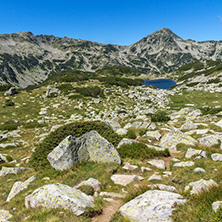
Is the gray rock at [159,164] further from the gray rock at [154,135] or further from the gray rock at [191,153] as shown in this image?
the gray rock at [154,135]

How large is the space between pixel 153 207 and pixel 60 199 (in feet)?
12.2

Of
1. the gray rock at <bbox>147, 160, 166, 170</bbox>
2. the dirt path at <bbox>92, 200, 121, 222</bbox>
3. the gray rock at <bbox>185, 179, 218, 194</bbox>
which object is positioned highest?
the gray rock at <bbox>185, 179, 218, 194</bbox>

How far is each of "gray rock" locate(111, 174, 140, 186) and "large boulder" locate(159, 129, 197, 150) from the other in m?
5.90

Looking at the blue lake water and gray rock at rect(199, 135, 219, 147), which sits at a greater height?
the blue lake water

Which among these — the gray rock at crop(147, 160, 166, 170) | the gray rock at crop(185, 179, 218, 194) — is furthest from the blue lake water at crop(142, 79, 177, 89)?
the gray rock at crop(185, 179, 218, 194)

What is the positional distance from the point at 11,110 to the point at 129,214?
37457 millimetres

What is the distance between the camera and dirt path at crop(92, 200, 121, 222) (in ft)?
18.5

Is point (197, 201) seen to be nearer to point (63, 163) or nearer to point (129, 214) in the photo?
point (129, 214)

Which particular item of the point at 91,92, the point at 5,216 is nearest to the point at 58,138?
Answer: the point at 5,216

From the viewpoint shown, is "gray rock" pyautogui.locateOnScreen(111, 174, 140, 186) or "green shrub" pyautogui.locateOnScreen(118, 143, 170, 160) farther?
"green shrub" pyautogui.locateOnScreen(118, 143, 170, 160)

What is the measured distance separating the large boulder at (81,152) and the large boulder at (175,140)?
5.39 meters

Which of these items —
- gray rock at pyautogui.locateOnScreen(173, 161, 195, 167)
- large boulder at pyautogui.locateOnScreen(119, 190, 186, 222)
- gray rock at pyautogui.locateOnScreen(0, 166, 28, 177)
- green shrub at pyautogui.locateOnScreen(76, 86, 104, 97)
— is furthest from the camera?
green shrub at pyautogui.locateOnScreen(76, 86, 104, 97)

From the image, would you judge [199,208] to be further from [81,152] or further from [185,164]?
[81,152]

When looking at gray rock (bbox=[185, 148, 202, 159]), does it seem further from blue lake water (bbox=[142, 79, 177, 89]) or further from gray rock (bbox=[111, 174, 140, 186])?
blue lake water (bbox=[142, 79, 177, 89])
